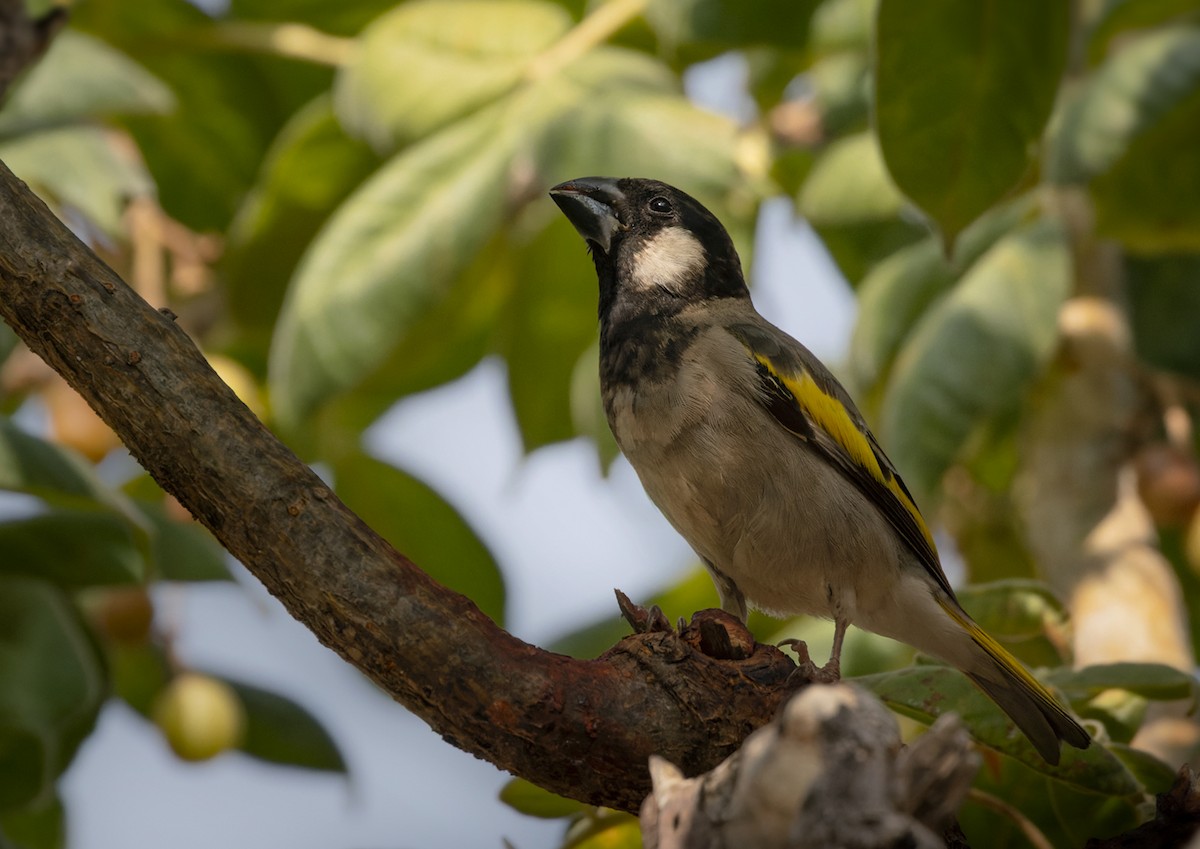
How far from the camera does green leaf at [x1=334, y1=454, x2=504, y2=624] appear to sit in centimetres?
421

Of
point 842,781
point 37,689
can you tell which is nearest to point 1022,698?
point 842,781

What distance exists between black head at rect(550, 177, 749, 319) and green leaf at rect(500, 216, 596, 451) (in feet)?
1.11

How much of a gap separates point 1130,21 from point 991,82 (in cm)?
119

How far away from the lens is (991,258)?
3.57 metres

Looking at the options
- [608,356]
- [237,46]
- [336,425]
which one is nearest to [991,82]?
[608,356]

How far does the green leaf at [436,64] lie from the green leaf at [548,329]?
0.47 meters

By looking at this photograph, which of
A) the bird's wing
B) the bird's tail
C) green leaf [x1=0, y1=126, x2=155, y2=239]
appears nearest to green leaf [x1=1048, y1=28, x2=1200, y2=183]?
the bird's wing

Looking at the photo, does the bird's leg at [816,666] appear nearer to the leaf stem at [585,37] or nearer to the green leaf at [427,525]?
the green leaf at [427,525]

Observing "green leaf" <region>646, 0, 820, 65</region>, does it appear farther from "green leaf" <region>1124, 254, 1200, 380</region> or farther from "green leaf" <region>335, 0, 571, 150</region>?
"green leaf" <region>1124, 254, 1200, 380</region>

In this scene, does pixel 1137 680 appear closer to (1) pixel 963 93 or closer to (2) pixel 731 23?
(1) pixel 963 93

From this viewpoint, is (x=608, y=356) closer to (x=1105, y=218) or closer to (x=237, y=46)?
(x=1105, y=218)

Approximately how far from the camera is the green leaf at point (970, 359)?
3338 mm

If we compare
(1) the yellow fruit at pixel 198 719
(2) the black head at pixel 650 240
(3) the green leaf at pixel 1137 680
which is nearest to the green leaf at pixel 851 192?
(2) the black head at pixel 650 240

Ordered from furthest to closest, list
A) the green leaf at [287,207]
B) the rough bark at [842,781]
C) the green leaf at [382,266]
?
the green leaf at [287,207] < the green leaf at [382,266] < the rough bark at [842,781]
